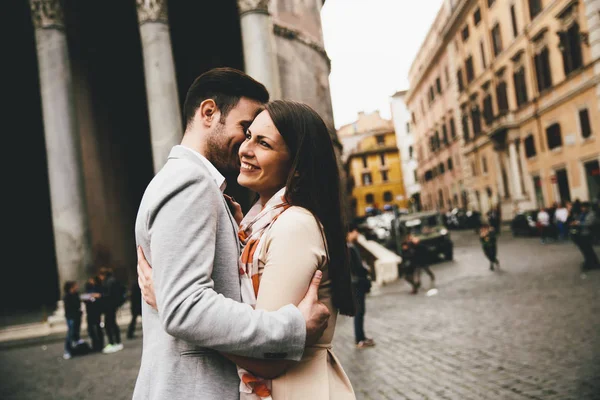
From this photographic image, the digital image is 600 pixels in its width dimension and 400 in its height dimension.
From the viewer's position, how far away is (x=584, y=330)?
7.41m

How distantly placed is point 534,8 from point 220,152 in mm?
32160

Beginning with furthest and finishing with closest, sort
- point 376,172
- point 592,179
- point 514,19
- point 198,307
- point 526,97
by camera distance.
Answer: point 376,172
point 514,19
point 526,97
point 592,179
point 198,307

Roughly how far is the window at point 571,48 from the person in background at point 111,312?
76.1 ft

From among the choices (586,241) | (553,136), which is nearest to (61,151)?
(586,241)

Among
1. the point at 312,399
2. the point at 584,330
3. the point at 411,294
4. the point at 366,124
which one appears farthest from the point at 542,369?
the point at 366,124

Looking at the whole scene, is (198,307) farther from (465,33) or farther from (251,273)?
(465,33)

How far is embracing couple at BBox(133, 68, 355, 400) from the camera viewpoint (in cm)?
150

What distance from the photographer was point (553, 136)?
2917cm

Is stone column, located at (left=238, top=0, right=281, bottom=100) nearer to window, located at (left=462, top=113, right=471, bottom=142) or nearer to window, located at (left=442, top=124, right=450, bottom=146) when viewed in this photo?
window, located at (left=462, top=113, right=471, bottom=142)

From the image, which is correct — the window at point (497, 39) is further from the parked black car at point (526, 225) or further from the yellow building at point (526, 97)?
the parked black car at point (526, 225)

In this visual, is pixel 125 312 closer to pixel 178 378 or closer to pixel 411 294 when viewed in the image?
pixel 411 294

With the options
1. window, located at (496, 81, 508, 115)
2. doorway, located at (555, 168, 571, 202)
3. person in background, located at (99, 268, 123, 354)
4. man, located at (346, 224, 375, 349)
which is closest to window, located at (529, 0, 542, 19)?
window, located at (496, 81, 508, 115)

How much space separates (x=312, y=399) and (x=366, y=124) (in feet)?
305

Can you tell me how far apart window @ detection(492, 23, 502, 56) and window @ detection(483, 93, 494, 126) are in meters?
3.22
